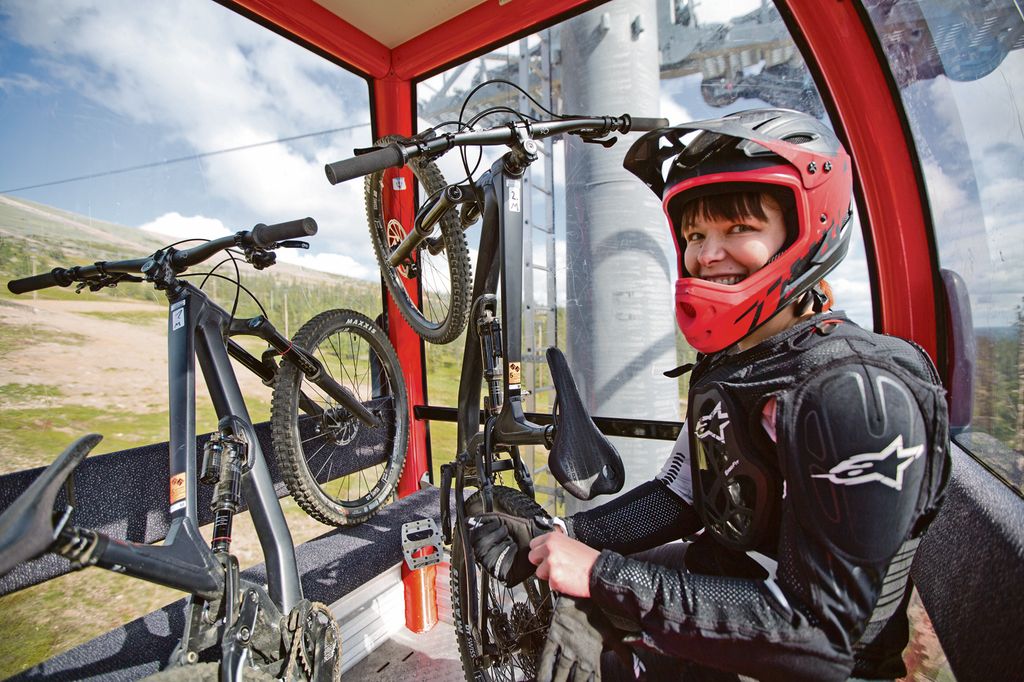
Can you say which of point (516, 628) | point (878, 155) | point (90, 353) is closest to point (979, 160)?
point (878, 155)

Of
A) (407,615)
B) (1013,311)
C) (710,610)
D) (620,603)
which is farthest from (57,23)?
(1013,311)

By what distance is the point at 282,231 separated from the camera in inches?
55.1

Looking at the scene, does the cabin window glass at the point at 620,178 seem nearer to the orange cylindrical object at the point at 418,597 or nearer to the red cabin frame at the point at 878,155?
the red cabin frame at the point at 878,155

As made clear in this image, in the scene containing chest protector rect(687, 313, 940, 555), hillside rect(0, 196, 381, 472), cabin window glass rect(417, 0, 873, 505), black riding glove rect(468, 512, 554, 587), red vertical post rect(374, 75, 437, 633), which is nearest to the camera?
chest protector rect(687, 313, 940, 555)

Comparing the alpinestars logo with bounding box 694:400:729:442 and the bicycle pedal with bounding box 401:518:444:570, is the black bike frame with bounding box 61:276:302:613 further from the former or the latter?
the alpinestars logo with bounding box 694:400:729:442

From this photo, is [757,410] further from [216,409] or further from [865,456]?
[216,409]

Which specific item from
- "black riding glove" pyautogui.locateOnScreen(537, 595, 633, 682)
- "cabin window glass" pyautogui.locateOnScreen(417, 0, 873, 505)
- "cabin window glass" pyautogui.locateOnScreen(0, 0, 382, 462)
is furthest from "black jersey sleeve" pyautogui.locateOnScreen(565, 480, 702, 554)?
"cabin window glass" pyautogui.locateOnScreen(0, 0, 382, 462)

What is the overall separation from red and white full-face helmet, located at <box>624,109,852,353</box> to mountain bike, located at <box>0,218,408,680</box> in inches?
43.2

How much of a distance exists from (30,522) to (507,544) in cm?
95

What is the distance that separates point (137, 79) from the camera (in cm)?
190

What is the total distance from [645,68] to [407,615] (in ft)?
9.87

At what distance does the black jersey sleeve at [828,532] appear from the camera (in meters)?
0.67

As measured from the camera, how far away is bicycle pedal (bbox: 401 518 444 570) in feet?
6.63

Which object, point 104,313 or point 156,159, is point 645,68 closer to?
point 156,159
